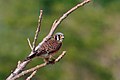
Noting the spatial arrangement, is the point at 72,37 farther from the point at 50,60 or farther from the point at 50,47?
the point at 50,60

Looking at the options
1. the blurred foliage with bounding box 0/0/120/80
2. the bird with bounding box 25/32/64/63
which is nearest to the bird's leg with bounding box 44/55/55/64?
the bird with bounding box 25/32/64/63

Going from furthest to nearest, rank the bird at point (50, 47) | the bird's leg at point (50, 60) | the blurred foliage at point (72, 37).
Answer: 1. the blurred foliage at point (72, 37)
2. the bird at point (50, 47)
3. the bird's leg at point (50, 60)

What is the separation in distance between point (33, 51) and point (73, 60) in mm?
20068

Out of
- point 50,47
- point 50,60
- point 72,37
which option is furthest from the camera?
point 72,37

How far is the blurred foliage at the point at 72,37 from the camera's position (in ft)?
70.7

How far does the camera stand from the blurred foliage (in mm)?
21562

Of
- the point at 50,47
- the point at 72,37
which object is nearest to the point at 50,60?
the point at 50,47

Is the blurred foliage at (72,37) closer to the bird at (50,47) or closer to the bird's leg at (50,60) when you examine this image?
the bird at (50,47)

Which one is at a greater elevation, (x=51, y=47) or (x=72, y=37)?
(x=51, y=47)

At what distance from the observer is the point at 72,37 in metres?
26.0

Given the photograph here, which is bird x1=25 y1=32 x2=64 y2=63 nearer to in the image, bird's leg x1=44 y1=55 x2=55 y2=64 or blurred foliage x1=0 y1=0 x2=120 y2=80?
bird's leg x1=44 y1=55 x2=55 y2=64

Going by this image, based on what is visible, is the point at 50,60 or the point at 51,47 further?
the point at 51,47

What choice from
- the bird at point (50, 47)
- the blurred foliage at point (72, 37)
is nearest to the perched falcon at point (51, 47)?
the bird at point (50, 47)

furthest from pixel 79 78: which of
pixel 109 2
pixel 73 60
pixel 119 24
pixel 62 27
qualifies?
pixel 109 2
